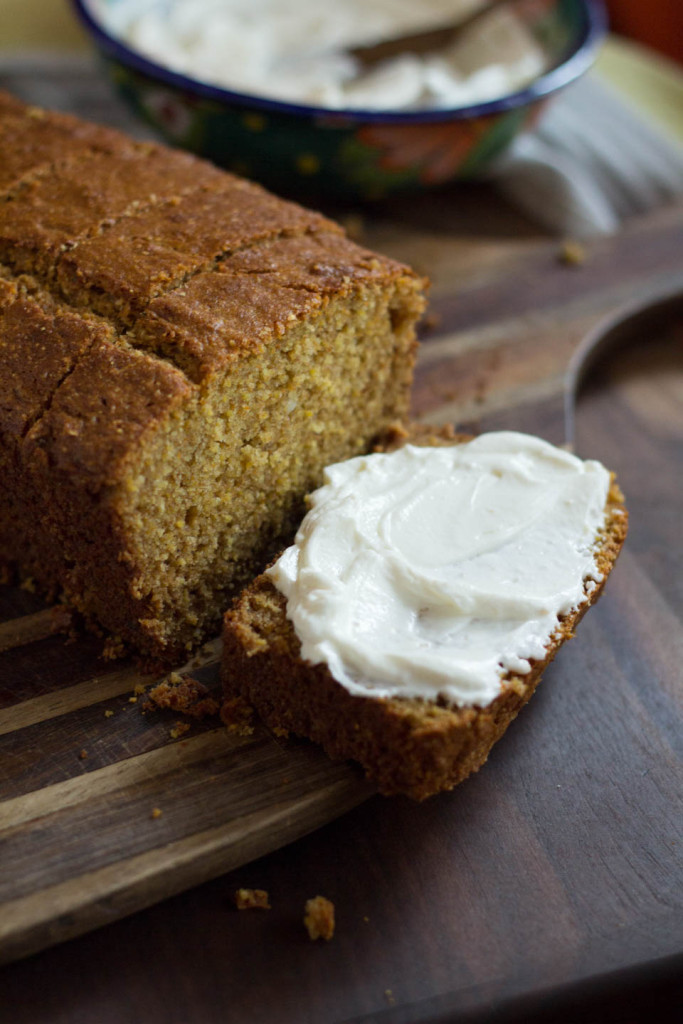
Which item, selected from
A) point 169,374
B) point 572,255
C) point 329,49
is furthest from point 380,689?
point 329,49

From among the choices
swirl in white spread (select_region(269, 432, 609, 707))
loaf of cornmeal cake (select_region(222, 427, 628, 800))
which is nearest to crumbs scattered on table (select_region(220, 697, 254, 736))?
loaf of cornmeal cake (select_region(222, 427, 628, 800))

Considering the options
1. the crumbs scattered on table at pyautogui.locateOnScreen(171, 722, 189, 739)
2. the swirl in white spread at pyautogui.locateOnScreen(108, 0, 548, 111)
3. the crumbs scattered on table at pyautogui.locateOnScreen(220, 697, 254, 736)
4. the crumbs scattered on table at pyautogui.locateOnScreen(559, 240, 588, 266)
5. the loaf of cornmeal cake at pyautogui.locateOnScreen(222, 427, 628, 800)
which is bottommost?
the crumbs scattered on table at pyautogui.locateOnScreen(171, 722, 189, 739)

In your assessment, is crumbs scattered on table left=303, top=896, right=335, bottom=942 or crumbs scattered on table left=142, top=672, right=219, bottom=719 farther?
crumbs scattered on table left=142, top=672, right=219, bottom=719

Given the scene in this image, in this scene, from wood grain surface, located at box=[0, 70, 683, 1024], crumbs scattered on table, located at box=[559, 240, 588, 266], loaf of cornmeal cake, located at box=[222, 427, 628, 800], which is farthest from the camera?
crumbs scattered on table, located at box=[559, 240, 588, 266]

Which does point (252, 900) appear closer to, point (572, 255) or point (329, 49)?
point (572, 255)

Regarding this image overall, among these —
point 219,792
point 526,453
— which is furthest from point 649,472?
point 219,792

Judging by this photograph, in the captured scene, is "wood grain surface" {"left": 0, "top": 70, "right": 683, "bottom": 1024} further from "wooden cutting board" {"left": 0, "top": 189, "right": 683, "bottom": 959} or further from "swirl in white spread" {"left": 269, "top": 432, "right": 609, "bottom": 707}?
"swirl in white spread" {"left": 269, "top": 432, "right": 609, "bottom": 707}
